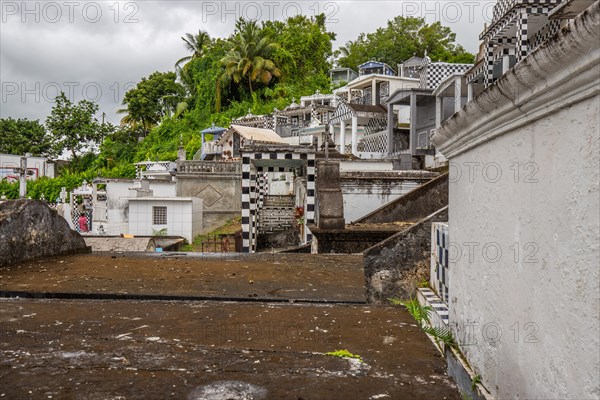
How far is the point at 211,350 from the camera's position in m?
2.18

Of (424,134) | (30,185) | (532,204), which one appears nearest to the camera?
(532,204)

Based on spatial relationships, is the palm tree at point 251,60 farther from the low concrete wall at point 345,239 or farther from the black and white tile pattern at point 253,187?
the low concrete wall at point 345,239

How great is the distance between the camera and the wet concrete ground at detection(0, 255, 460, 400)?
175 centimetres

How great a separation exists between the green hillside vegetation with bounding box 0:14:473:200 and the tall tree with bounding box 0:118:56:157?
0.10 meters

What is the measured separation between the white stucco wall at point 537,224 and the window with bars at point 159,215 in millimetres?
18737

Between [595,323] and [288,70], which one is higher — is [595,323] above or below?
below

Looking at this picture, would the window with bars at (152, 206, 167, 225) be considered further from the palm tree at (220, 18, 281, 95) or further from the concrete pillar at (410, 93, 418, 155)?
the palm tree at (220, 18, 281, 95)

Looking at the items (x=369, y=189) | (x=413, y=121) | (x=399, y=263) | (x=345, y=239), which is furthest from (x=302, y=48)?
(x=399, y=263)

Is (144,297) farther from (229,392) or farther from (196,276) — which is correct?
(229,392)

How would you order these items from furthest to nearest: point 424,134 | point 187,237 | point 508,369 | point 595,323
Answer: point 424,134
point 187,237
point 508,369
point 595,323

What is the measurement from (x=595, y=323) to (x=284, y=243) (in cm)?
1336

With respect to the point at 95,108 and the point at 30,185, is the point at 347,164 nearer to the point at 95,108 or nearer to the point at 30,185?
the point at 30,185

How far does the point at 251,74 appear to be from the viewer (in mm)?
43844

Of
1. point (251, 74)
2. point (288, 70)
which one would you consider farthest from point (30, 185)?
point (288, 70)
